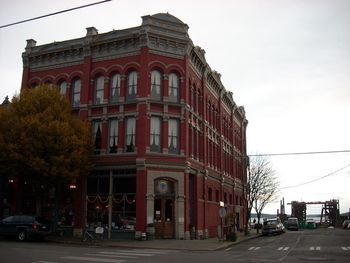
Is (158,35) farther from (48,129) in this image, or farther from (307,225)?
(307,225)

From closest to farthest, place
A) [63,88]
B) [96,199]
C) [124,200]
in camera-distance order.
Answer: [124,200] → [96,199] → [63,88]

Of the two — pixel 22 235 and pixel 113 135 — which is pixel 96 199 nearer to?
pixel 113 135

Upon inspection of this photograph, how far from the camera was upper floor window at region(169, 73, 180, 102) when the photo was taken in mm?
33812

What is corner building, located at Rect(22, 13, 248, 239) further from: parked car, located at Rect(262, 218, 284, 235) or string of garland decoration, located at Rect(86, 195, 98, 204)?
parked car, located at Rect(262, 218, 284, 235)

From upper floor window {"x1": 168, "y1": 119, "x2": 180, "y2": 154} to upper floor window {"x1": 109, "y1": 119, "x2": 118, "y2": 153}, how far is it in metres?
4.05

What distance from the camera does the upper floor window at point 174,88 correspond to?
33.8 m

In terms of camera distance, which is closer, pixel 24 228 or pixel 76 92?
pixel 24 228

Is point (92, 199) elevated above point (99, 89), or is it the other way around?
point (99, 89)

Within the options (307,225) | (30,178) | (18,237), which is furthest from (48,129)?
(307,225)

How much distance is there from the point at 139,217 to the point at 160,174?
336 cm

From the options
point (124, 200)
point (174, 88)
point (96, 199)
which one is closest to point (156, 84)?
point (174, 88)

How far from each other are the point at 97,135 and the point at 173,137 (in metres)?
5.92

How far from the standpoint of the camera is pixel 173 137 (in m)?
33.3

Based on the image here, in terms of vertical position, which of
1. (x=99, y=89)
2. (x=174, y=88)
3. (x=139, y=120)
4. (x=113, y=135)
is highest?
(x=99, y=89)
